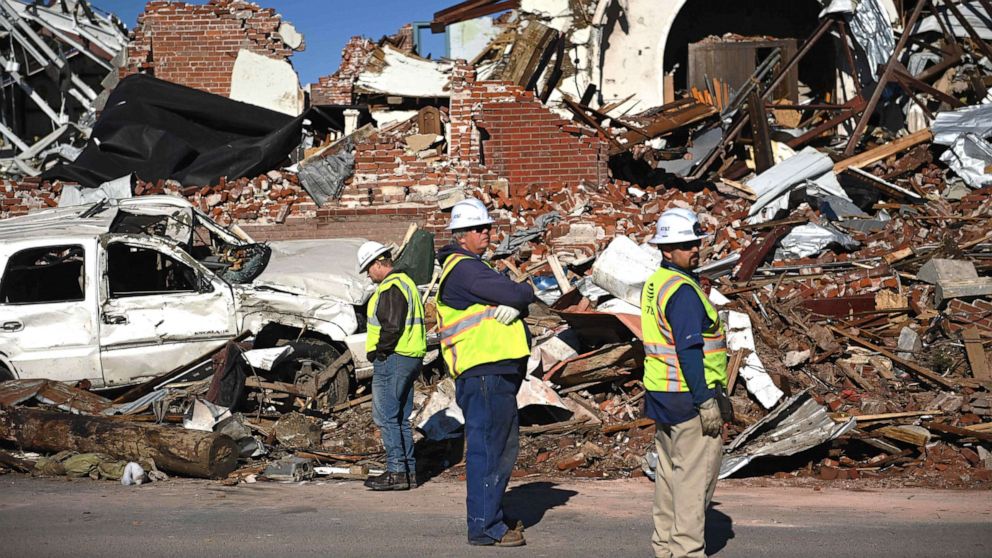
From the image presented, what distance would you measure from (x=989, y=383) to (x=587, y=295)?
11.3 ft

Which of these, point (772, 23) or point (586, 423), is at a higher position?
point (772, 23)

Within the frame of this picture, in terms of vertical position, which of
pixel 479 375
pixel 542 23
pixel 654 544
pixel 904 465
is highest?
pixel 542 23

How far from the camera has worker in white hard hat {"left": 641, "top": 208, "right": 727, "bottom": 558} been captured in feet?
14.5

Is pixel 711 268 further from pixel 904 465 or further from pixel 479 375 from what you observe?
pixel 479 375

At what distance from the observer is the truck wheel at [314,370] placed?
8.69 metres

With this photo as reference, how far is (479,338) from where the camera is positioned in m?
5.19

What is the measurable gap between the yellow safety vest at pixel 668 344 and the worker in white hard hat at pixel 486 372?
31.1 inches

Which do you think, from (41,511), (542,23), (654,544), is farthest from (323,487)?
(542,23)

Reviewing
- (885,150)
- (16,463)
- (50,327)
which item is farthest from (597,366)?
(885,150)

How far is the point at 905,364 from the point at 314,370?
4958 mm

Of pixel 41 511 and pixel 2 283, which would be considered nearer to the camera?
pixel 41 511

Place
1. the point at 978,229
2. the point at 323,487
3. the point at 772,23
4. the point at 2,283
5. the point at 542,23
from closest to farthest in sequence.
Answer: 1. the point at 323,487
2. the point at 2,283
3. the point at 978,229
4. the point at 542,23
5. the point at 772,23

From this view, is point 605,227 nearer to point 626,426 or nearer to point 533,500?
point 626,426

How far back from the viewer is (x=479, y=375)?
5164 millimetres
